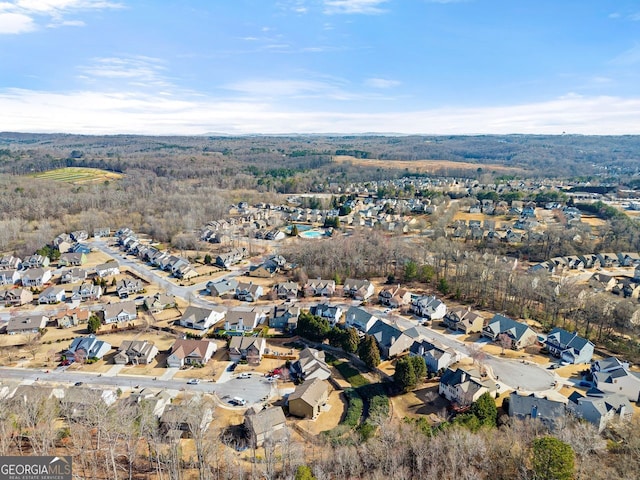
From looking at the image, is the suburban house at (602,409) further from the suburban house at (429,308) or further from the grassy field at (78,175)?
the grassy field at (78,175)

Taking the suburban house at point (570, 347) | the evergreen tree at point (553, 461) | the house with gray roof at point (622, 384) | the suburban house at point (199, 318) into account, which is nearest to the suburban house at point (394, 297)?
the suburban house at point (570, 347)

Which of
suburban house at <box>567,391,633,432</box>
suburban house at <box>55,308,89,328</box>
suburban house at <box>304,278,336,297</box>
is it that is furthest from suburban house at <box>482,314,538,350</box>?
suburban house at <box>55,308,89,328</box>

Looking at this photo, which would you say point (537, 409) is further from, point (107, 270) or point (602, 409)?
point (107, 270)

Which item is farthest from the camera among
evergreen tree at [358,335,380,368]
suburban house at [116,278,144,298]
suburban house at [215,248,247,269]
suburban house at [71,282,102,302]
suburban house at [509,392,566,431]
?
suburban house at [215,248,247,269]

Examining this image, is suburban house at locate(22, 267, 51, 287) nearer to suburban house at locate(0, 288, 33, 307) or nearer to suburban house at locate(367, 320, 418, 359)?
suburban house at locate(0, 288, 33, 307)

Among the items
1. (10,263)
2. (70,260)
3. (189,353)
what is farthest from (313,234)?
(10,263)

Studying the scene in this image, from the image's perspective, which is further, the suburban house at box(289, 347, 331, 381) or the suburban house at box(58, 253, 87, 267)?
the suburban house at box(58, 253, 87, 267)
